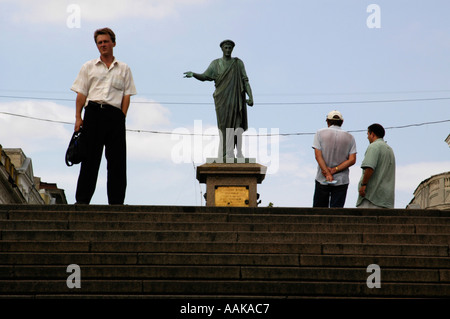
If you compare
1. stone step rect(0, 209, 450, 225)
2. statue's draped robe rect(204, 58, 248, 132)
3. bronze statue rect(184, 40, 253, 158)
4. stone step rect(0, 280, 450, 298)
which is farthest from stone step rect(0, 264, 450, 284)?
statue's draped robe rect(204, 58, 248, 132)

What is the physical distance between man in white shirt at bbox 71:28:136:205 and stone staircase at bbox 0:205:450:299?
49cm

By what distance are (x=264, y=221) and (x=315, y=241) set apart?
90 centimetres

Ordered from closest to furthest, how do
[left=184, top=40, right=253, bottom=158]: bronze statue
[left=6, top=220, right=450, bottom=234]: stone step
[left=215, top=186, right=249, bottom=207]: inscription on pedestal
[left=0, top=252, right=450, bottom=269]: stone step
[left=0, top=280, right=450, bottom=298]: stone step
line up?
1. [left=0, top=280, right=450, bottom=298]: stone step
2. [left=0, top=252, right=450, bottom=269]: stone step
3. [left=6, top=220, right=450, bottom=234]: stone step
4. [left=215, top=186, right=249, bottom=207]: inscription on pedestal
5. [left=184, top=40, right=253, bottom=158]: bronze statue

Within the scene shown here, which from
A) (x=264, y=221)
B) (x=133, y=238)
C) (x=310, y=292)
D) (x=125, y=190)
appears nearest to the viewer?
(x=310, y=292)

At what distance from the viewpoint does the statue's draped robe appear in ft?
68.9

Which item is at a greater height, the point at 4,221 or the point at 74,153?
the point at 74,153

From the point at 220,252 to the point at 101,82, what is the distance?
3.10m

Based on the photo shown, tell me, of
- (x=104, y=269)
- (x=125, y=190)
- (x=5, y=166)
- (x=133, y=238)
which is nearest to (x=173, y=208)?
(x=125, y=190)

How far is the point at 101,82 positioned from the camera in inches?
485

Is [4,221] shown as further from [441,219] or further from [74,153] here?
[441,219]

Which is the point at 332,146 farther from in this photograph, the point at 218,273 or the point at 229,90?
the point at 229,90

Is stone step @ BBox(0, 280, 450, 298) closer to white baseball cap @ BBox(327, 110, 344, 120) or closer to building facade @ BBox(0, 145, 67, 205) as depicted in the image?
white baseball cap @ BBox(327, 110, 344, 120)

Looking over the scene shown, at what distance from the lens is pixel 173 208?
12016mm
